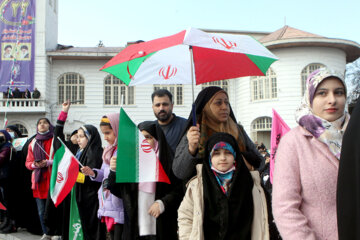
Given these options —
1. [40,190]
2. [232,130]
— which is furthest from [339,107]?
[40,190]

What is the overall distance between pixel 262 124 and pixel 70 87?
12.8 meters

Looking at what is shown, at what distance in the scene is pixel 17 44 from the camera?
71.0 ft

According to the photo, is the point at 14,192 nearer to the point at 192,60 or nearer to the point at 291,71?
the point at 192,60

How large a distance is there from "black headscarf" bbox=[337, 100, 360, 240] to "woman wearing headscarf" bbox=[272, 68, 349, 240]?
0.47 m

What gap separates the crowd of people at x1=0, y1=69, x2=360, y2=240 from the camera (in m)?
1.69

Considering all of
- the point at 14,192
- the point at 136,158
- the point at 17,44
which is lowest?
the point at 14,192

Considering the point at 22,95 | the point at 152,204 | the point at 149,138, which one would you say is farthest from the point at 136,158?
the point at 22,95

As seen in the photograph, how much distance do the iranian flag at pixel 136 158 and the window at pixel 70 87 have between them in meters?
20.9

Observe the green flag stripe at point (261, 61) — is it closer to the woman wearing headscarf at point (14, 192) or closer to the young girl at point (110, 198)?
the young girl at point (110, 198)

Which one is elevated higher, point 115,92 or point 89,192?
point 115,92

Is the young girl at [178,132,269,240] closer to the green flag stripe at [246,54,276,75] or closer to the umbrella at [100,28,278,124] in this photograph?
the umbrella at [100,28,278,124]

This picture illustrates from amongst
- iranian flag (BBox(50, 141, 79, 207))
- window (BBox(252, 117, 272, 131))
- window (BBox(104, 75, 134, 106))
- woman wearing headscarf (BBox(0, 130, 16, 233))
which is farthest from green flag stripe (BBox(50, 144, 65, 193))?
window (BBox(104, 75, 134, 106))

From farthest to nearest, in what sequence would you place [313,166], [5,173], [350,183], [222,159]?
[5,173], [222,159], [313,166], [350,183]

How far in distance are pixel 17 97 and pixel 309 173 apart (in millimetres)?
22466
